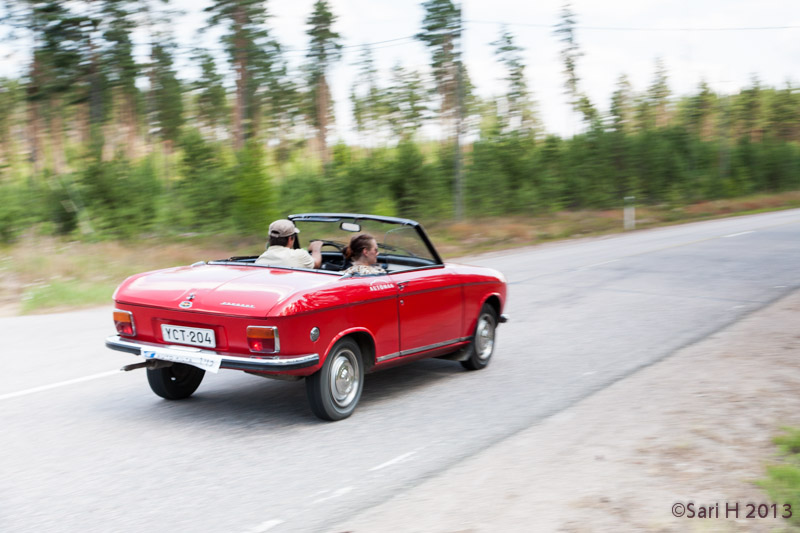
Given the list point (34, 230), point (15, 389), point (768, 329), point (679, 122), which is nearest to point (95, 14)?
point (34, 230)

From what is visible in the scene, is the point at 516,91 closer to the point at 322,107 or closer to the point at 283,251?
the point at 322,107

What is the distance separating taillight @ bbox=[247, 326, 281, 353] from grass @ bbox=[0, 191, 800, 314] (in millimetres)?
8121

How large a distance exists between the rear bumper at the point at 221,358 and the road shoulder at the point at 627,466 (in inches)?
47.7

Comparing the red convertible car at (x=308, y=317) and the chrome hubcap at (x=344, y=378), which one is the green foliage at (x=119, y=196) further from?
the chrome hubcap at (x=344, y=378)

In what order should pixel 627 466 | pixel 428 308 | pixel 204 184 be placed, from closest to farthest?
1. pixel 627 466
2. pixel 428 308
3. pixel 204 184

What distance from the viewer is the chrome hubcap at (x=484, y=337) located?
24.2 feet

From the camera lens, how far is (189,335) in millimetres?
5219

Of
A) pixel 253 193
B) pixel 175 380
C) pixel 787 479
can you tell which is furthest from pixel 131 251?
pixel 787 479

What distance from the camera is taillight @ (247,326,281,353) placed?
16.1 ft

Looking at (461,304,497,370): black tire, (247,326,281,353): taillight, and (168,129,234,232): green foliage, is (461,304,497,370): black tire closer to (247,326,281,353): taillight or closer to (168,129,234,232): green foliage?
(247,326,281,353): taillight

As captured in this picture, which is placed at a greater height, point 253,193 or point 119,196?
point 119,196

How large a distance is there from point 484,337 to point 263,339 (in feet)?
10.1

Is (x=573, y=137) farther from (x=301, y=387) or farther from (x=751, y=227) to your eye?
(x=301, y=387)

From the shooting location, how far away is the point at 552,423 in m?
5.52
